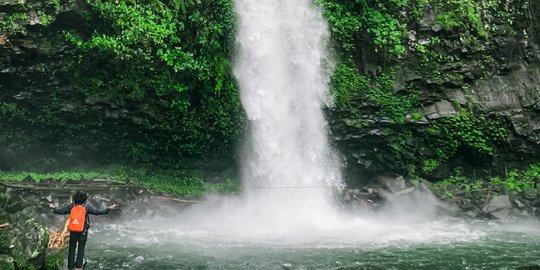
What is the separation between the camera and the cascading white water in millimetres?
15797

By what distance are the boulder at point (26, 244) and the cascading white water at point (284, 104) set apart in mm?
8183

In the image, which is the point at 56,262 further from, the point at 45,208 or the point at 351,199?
the point at 351,199

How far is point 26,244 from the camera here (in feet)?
26.0

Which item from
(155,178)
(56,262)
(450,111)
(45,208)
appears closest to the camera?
(56,262)

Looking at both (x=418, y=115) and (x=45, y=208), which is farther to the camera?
(x=418, y=115)

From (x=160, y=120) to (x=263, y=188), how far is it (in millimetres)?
4213

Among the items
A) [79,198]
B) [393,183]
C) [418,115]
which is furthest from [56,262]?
[418,115]

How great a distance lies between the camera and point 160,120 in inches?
619

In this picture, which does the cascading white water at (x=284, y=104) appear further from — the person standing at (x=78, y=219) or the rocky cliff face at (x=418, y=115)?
the person standing at (x=78, y=219)

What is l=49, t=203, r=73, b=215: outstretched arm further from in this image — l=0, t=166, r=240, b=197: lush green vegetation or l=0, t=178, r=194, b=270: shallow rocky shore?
l=0, t=166, r=240, b=197: lush green vegetation

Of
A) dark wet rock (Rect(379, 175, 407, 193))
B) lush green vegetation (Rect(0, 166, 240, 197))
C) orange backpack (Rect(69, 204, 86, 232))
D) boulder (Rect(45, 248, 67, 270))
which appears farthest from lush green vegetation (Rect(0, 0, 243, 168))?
boulder (Rect(45, 248, 67, 270))

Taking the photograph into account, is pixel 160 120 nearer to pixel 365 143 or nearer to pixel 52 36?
pixel 52 36

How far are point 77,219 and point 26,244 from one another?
974 millimetres

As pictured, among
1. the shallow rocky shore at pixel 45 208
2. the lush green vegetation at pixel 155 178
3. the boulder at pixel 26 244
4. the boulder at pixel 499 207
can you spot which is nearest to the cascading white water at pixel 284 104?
the lush green vegetation at pixel 155 178
